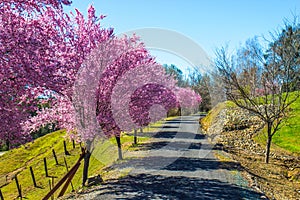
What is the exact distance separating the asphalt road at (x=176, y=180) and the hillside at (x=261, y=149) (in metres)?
1.02

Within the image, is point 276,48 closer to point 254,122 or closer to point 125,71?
point 125,71

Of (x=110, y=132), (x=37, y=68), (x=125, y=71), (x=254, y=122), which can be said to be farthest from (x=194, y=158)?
(x=37, y=68)

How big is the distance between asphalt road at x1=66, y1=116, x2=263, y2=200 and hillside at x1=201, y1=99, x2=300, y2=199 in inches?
40.1

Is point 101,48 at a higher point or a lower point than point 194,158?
higher

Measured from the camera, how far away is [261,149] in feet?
53.7

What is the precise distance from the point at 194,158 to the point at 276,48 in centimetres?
712

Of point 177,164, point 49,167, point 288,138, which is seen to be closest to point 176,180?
point 177,164

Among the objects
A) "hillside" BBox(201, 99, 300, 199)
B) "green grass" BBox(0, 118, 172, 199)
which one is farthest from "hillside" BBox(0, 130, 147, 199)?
"hillside" BBox(201, 99, 300, 199)

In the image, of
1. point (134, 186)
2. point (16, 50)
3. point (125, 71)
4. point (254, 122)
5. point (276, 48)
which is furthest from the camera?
point (254, 122)

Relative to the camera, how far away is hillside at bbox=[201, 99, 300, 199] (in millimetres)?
10164

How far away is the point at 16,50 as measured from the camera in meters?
6.22

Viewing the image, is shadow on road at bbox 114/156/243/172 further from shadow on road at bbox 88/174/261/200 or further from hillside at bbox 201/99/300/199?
shadow on road at bbox 88/174/261/200

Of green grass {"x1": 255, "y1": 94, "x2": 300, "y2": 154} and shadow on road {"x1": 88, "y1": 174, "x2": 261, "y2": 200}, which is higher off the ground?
green grass {"x1": 255, "y1": 94, "x2": 300, "y2": 154}

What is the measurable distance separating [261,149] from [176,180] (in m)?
8.32
